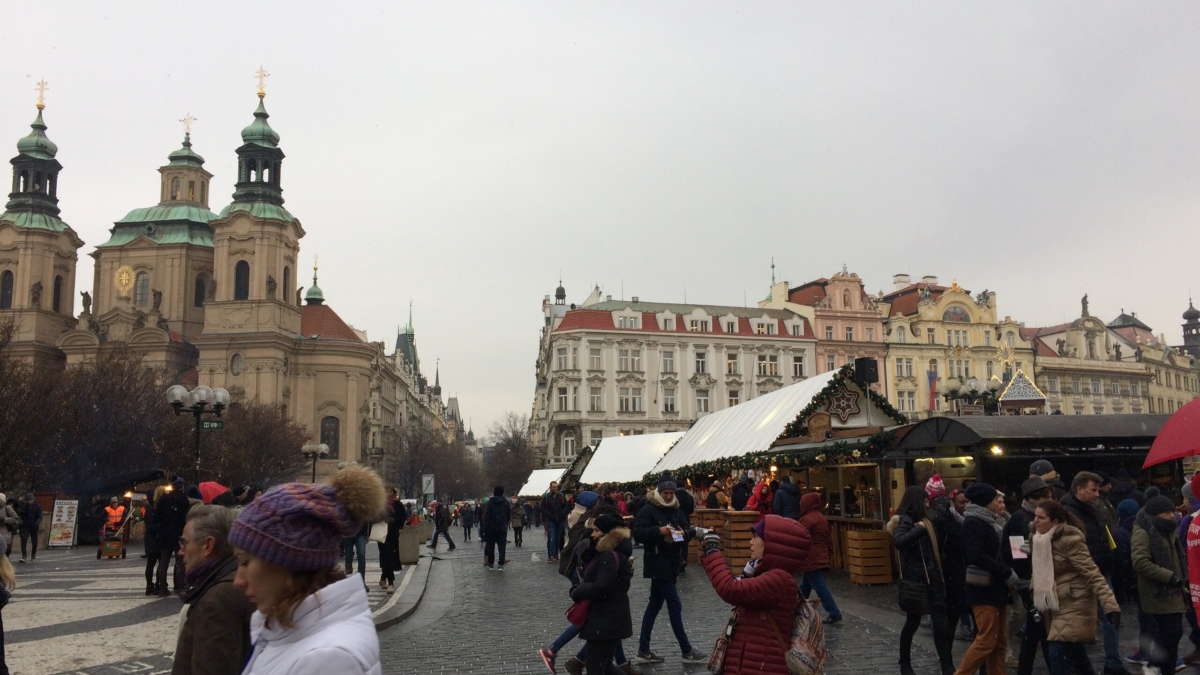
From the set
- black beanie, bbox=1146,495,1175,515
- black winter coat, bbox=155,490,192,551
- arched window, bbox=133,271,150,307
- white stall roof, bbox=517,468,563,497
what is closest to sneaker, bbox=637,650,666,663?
black beanie, bbox=1146,495,1175,515

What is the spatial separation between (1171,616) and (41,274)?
268 feet

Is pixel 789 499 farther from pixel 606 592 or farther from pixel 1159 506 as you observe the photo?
pixel 606 592

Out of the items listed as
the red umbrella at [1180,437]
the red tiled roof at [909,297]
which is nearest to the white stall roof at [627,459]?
the red umbrella at [1180,437]

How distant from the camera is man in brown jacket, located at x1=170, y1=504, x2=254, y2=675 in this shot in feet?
12.6

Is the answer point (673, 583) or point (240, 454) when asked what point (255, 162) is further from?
point (673, 583)

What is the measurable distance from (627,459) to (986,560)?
25311mm

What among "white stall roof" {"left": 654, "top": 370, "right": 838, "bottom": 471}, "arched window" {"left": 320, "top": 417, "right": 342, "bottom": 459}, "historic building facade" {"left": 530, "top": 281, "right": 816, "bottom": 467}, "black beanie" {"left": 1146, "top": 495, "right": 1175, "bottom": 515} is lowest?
"black beanie" {"left": 1146, "top": 495, "right": 1175, "bottom": 515}

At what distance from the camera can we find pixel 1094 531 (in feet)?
28.1

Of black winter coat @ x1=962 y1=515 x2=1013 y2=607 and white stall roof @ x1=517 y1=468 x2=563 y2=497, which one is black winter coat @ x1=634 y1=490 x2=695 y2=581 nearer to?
black winter coat @ x1=962 y1=515 x2=1013 y2=607

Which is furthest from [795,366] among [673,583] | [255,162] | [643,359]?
[673,583]

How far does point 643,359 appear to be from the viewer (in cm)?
6775

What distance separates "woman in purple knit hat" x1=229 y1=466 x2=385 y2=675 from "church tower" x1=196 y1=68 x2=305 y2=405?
68149 millimetres

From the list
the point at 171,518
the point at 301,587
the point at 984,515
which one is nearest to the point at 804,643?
the point at 984,515

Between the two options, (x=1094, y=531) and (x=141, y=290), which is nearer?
(x=1094, y=531)
